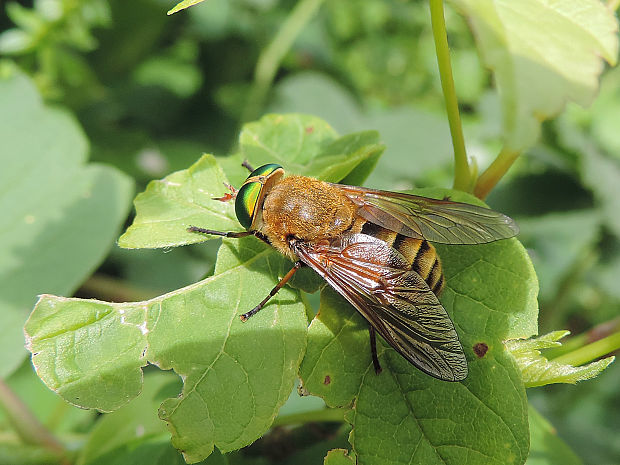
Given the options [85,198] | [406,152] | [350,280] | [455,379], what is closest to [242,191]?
[350,280]

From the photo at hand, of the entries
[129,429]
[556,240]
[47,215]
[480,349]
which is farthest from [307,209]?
[556,240]

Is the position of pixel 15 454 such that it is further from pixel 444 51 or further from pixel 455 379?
pixel 444 51

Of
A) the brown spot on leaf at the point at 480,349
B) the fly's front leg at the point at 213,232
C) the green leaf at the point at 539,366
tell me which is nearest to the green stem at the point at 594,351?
the green leaf at the point at 539,366

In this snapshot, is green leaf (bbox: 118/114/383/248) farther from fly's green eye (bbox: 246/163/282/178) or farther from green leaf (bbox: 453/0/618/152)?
green leaf (bbox: 453/0/618/152)

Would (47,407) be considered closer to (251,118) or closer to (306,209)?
(306,209)

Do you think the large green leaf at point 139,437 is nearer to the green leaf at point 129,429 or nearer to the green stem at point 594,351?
the green leaf at point 129,429

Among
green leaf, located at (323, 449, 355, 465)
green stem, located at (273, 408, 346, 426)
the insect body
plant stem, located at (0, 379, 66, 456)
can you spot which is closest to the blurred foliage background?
plant stem, located at (0, 379, 66, 456)
